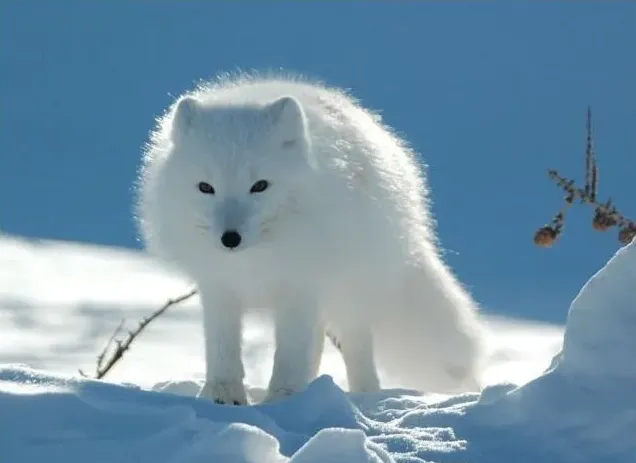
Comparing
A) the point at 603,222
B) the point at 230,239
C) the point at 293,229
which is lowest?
the point at 603,222

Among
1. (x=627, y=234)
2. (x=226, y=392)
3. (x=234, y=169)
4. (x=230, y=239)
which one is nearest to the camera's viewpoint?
(x=627, y=234)

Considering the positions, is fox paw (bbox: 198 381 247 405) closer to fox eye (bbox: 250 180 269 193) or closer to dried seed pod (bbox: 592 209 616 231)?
fox eye (bbox: 250 180 269 193)

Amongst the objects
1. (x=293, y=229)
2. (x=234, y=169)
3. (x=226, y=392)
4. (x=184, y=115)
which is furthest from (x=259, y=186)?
(x=226, y=392)

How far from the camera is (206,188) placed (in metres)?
4.29

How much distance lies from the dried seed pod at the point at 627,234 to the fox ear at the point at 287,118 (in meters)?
1.42

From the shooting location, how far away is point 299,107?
14.8 ft

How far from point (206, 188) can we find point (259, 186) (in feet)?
0.67

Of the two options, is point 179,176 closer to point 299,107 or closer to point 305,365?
point 299,107

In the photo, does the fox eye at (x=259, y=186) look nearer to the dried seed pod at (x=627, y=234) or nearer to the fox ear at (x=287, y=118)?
the fox ear at (x=287, y=118)

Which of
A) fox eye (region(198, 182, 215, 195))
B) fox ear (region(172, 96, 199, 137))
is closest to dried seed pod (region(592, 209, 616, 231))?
fox eye (region(198, 182, 215, 195))

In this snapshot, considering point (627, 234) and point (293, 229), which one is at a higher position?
point (293, 229)

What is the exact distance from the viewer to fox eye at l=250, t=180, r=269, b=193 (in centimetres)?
427

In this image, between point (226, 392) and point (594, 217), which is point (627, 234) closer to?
point (594, 217)

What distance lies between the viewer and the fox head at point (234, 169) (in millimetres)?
4184
